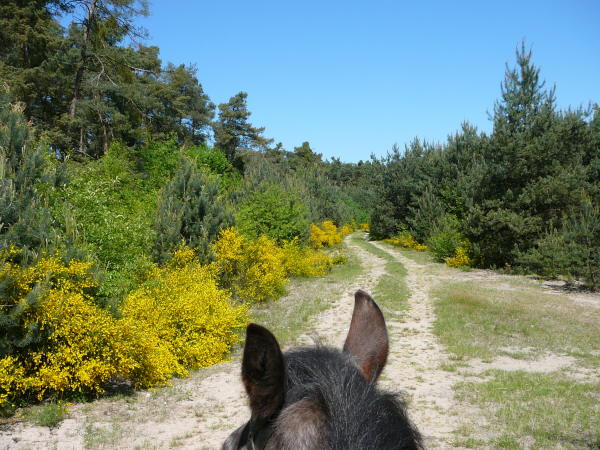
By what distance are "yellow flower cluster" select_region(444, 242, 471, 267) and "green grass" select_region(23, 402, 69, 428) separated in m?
19.1

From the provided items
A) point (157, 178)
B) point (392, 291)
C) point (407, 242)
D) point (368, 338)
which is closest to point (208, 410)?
point (368, 338)

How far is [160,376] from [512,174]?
16178 millimetres

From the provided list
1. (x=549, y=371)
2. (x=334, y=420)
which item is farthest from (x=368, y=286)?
(x=334, y=420)

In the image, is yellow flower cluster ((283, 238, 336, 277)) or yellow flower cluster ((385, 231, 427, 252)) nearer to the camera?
yellow flower cluster ((283, 238, 336, 277))

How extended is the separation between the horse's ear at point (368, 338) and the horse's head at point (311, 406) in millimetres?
381

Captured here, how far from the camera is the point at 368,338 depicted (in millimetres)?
1687

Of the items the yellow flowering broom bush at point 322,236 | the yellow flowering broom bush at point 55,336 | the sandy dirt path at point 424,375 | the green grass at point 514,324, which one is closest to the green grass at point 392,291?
the sandy dirt path at point 424,375

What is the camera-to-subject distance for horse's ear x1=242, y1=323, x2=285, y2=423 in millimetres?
987

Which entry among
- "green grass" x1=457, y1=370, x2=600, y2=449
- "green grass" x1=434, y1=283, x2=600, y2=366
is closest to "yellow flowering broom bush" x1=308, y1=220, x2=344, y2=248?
"green grass" x1=434, y1=283, x2=600, y2=366

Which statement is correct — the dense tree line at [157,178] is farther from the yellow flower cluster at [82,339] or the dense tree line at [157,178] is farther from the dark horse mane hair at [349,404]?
the dark horse mane hair at [349,404]

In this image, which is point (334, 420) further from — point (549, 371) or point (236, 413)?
point (549, 371)

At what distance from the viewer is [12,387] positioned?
5277 mm

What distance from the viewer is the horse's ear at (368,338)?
5.25 ft

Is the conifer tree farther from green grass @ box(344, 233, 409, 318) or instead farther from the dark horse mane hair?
the dark horse mane hair
